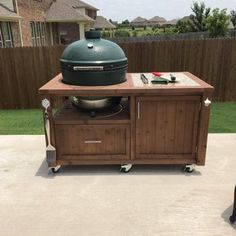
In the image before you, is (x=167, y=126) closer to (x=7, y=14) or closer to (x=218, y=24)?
(x=7, y=14)

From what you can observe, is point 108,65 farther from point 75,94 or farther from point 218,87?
point 218,87

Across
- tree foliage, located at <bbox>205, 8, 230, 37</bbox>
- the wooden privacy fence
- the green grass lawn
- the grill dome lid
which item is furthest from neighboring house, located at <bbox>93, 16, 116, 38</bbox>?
the grill dome lid

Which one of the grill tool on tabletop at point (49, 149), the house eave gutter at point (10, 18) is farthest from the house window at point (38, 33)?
the grill tool on tabletop at point (49, 149)

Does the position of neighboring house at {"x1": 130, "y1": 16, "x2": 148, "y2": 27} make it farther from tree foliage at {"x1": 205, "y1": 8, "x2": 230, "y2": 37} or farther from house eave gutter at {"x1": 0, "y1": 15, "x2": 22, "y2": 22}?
house eave gutter at {"x1": 0, "y1": 15, "x2": 22, "y2": 22}

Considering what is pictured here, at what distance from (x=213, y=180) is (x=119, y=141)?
1.26m

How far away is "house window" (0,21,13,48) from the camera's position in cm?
1288

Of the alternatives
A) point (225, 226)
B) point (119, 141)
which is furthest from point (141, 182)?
point (225, 226)

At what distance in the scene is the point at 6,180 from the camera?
3.34 m

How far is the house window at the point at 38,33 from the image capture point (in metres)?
17.2

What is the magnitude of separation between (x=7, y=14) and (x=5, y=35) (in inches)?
42.4

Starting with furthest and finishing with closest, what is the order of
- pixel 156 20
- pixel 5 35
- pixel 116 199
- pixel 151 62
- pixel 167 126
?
pixel 156 20
pixel 5 35
pixel 151 62
pixel 167 126
pixel 116 199

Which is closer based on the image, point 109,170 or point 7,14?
point 109,170

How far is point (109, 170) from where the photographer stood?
139 inches

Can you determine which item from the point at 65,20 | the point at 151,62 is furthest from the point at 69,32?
the point at 151,62
